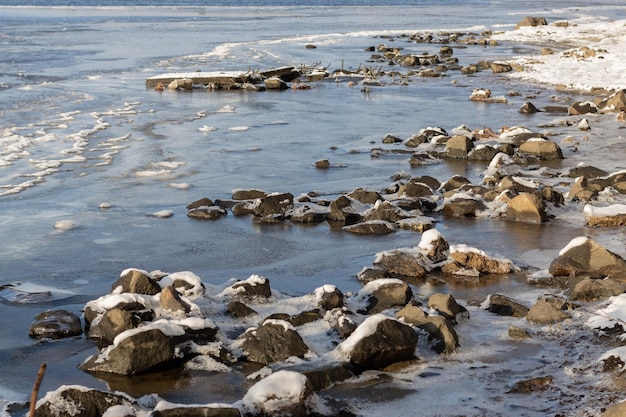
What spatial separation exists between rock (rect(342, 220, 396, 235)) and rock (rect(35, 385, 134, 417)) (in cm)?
509

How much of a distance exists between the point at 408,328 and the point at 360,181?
649 cm

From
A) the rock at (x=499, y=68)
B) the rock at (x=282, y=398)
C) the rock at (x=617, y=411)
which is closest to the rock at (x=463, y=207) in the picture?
the rock at (x=282, y=398)

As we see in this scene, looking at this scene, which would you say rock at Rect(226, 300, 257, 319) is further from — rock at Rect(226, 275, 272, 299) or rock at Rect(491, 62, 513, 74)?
rock at Rect(491, 62, 513, 74)

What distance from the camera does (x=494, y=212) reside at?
10648 millimetres

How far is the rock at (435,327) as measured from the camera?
21.1 ft

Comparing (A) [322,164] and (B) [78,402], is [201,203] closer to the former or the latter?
(A) [322,164]

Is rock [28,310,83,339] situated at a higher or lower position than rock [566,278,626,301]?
lower

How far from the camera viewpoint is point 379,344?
20.2 feet

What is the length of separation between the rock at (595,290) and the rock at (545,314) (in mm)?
481

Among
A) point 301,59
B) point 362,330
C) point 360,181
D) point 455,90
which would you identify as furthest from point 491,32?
point 362,330

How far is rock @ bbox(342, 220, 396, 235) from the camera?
33.1 ft

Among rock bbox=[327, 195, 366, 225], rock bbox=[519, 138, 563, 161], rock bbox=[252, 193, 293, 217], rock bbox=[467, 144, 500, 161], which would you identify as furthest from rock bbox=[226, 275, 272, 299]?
rock bbox=[519, 138, 563, 161]

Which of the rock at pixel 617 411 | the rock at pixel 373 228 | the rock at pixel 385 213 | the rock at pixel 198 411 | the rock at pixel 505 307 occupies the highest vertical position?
the rock at pixel 617 411

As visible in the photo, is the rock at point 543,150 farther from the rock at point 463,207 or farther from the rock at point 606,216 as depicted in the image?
the rock at point 606,216
